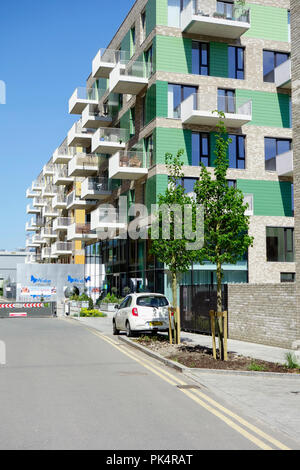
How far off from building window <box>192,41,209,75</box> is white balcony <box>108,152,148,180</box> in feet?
19.6

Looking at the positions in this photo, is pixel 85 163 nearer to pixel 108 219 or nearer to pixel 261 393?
pixel 108 219

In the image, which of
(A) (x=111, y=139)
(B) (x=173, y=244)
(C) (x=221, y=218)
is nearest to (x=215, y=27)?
(A) (x=111, y=139)

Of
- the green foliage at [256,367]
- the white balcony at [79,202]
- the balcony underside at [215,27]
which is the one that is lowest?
the green foliage at [256,367]

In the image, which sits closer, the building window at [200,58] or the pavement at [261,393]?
the pavement at [261,393]

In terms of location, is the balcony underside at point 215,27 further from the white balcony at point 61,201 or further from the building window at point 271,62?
the white balcony at point 61,201

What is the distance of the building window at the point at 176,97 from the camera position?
32.2 m

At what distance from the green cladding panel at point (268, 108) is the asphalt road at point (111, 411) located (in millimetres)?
23782

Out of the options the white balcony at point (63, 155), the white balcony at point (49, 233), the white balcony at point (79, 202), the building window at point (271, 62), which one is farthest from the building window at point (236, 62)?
the white balcony at point (49, 233)

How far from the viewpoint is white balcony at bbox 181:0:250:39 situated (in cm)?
3123

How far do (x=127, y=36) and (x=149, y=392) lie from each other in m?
33.3

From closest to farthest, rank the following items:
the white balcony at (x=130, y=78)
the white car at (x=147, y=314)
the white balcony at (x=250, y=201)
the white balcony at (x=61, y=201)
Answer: the white car at (x=147, y=314) → the white balcony at (x=250, y=201) → the white balcony at (x=130, y=78) → the white balcony at (x=61, y=201)

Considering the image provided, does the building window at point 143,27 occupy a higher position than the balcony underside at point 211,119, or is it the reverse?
the building window at point 143,27

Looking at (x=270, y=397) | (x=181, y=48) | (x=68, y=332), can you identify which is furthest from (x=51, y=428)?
(x=181, y=48)

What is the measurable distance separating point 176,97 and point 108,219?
9930 millimetres
